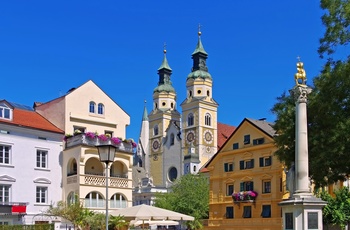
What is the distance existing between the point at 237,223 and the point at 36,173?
20747 mm

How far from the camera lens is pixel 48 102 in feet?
143

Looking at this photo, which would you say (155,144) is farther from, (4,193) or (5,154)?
(4,193)

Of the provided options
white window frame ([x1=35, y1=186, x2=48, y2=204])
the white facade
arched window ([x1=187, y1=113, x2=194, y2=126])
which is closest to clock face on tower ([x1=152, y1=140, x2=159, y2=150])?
arched window ([x1=187, y1=113, x2=194, y2=126])

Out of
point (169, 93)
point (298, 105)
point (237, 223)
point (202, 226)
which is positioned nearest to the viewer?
point (298, 105)

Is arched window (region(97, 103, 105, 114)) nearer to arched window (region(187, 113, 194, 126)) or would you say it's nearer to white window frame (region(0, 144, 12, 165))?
white window frame (region(0, 144, 12, 165))

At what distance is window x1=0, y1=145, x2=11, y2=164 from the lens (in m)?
36.9

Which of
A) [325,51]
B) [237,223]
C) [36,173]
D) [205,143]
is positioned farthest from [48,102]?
[205,143]

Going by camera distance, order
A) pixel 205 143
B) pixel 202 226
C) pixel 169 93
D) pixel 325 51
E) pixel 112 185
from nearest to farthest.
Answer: pixel 325 51 < pixel 112 185 < pixel 202 226 < pixel 205 143 < pixel 169 93

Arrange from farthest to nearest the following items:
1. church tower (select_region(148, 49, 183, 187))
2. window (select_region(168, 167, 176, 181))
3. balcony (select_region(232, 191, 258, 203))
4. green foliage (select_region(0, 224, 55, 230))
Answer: church tower (select_region(148, 49, 183, 187)) → window (select_region(168, 167, 176, 181)) → balcony (select_region(232, 191, 258, 203)) → green foliage (select_region(0, 224, 55, 230))

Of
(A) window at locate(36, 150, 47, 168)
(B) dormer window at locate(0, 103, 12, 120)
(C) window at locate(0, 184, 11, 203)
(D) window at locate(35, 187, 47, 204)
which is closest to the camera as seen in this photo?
(C) window at locate(0, 184, 11, 203)

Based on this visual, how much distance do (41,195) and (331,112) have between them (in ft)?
76.4

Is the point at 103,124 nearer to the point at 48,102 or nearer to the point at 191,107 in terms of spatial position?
the point at 48,102

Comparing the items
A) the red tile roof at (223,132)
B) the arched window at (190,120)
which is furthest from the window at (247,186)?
the arched window at (190,120)

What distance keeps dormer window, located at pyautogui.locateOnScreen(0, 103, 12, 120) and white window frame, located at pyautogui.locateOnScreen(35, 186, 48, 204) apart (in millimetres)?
5356
